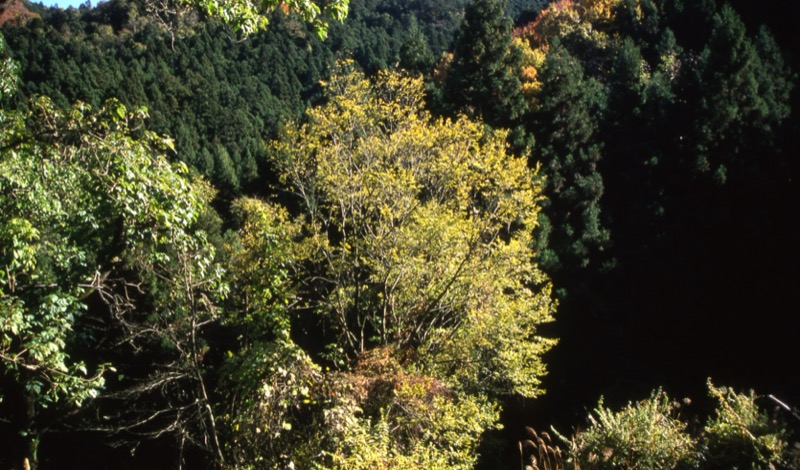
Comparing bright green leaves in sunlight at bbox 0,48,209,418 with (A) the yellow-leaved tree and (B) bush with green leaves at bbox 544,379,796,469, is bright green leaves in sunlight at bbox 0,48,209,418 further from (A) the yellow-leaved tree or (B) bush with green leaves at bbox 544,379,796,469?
(A) the yellow-leaved tree

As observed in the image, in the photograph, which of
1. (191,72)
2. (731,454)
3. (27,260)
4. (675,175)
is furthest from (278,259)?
(191,72)

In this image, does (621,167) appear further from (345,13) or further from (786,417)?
(345,13)

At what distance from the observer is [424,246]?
9500mm

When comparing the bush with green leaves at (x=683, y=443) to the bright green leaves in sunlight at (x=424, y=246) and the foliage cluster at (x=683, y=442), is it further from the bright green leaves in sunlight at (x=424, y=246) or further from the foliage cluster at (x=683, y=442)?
the bright green leaves in sunlight at (x=424, y=246)

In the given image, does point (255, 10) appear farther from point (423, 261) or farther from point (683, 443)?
point (423, 261)

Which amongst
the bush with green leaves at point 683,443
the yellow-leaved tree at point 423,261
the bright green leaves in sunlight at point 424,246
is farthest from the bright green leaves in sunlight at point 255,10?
the bright green leaves in sunlight at point 424,246

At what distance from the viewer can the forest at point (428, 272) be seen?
4.42m

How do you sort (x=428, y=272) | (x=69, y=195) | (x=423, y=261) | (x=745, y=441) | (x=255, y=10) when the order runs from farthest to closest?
(x=428, y=272) < (x=423, y=261) < (x=69, y=195) < (x=745, y=441) < (x=255, y=10)

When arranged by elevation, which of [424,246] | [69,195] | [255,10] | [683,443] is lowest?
[683,443]

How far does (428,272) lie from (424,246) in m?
0.50

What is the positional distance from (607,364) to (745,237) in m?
4.70

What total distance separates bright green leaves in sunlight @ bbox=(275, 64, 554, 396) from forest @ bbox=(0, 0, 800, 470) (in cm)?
7

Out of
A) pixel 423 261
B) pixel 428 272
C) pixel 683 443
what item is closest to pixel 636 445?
pixel 683 443

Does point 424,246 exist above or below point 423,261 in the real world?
above
